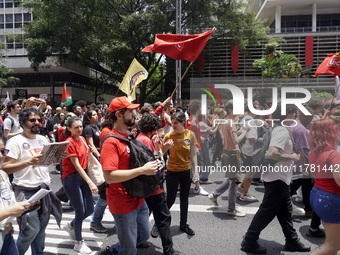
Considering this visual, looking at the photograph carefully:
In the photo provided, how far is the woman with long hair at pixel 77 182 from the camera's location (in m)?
3.81

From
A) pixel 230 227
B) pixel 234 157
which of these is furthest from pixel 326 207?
pixel 230 227

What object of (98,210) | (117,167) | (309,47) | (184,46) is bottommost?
(98,210)

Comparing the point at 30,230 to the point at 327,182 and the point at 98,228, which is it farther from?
the point at 327,182

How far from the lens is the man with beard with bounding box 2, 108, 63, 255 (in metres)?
3.03

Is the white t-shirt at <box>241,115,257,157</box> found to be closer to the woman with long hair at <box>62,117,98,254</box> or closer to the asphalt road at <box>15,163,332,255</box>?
the asphalt road at <box>15,163,332,255</box>

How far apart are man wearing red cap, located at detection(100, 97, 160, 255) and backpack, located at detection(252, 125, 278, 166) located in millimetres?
1688

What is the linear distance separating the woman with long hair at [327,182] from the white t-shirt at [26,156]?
9.44 feet

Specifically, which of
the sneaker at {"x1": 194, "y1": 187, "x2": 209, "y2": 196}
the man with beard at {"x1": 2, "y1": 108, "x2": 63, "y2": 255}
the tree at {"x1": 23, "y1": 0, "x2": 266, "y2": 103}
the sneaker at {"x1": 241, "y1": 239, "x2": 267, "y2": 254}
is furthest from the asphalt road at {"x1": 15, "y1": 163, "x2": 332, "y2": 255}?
the tree at {"x1": 23, "y1": 0, "x2": 266, "y2": 103}

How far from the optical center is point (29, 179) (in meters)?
3.16

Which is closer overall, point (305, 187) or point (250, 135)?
point (250, 135)

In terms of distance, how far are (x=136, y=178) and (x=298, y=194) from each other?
4.33 meters

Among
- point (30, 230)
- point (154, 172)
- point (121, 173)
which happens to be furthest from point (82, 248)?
point (154, 172)

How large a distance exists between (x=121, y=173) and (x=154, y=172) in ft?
0.92

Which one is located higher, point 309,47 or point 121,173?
point 309,47
